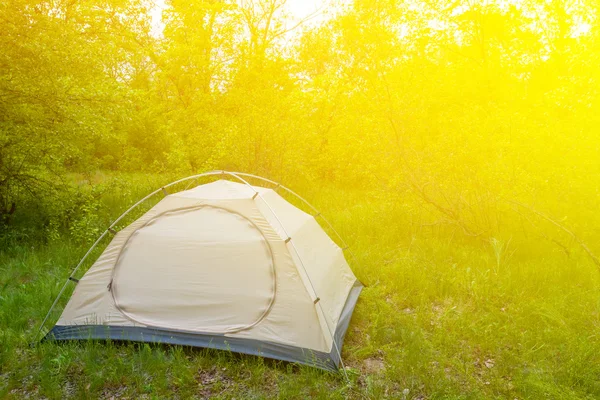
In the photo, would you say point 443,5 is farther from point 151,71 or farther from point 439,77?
point 151,71

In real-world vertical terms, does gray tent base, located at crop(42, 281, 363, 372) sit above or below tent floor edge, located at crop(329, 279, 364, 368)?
above

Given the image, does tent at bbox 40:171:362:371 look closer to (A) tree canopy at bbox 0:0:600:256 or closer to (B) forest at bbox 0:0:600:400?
(B) forest at bbox 0:0:600:400

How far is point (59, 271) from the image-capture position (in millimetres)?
6688

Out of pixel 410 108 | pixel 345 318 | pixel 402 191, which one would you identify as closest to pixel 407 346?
pixel 345 318

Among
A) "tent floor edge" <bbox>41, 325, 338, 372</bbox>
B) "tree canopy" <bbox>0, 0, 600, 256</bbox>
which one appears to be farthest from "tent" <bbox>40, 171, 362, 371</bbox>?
"tree canopy" <bbox>0, 0, 600, 256</bbox>

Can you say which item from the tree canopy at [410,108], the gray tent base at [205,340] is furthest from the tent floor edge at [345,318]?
the tree canopy at [410,108]

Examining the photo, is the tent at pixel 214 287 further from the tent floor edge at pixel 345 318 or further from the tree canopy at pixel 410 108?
the tree canopy at pixel 410 108

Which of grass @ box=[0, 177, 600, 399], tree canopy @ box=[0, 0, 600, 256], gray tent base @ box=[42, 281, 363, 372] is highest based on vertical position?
tree canopy @ box=[0, 0, 600, 256]

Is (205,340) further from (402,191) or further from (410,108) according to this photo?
(410,108)

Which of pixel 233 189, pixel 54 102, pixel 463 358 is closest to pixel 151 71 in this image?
pixel 54 102

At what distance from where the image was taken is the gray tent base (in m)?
4.19

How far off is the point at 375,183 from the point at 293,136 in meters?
2.89

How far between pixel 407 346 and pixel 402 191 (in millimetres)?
4448

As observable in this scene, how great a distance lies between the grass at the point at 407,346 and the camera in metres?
4.01
